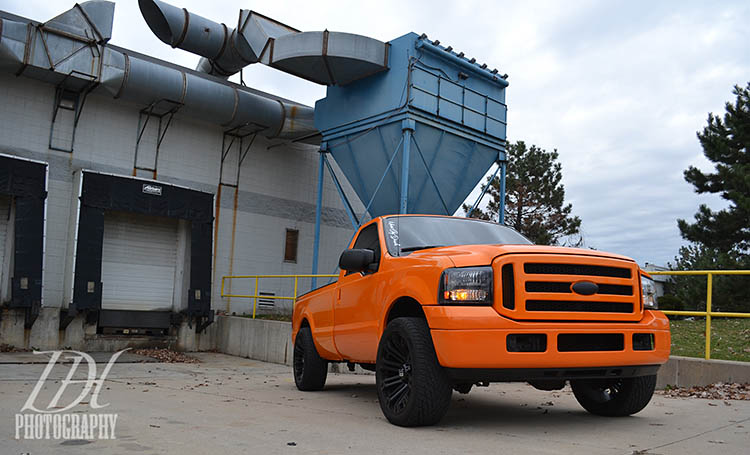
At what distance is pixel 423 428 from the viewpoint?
196 inches

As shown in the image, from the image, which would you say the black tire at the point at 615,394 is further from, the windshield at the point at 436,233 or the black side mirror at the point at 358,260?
the black side mirror at the point at 358,260

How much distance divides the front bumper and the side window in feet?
5.28

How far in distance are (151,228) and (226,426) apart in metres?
14.1

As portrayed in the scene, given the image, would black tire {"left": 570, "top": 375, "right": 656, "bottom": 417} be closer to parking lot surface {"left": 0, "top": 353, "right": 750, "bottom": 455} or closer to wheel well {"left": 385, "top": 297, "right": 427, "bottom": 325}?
parking lot surface {"left": 0, "top": 353, "right": 750, "bottom": 455}

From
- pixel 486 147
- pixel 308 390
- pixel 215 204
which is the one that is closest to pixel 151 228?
pixel 215 204

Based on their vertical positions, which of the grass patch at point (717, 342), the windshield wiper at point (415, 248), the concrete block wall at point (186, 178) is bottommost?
the grass patch at point (717, 342)

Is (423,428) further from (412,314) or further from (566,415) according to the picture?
(566,415)

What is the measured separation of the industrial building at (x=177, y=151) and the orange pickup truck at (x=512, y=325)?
10.7 m

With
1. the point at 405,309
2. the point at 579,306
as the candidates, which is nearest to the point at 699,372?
the point at 579,306

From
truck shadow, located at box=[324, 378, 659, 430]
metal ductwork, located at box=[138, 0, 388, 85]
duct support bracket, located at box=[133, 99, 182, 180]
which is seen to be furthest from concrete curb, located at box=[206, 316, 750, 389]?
metal ductwork, located at box=[138, 0, 388, 85]

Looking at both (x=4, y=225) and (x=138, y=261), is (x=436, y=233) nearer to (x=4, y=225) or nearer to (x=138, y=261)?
(x=4, y=225)

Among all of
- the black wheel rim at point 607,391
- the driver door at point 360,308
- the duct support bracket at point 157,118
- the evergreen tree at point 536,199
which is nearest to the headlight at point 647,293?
the black wheel rim at point 607,391

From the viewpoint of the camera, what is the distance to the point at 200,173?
19.4 meters

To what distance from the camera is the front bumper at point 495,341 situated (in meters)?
4.62
